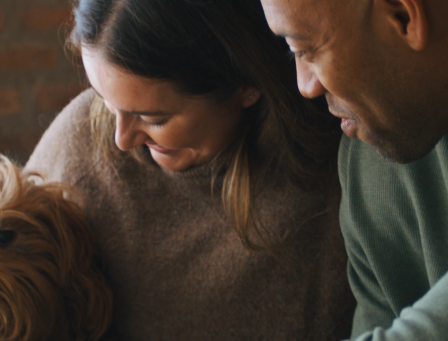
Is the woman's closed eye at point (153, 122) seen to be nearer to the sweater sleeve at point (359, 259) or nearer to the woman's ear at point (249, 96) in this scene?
the woman's ear at point (249, 96)

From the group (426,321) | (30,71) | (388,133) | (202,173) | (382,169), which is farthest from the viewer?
(30,71)

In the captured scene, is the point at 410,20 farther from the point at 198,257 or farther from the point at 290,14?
the point at 198,257

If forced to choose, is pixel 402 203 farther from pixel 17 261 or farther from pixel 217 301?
pixel 17 261

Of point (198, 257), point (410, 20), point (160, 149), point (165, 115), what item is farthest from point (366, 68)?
point (198, 257)

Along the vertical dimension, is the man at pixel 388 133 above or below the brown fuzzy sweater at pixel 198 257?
above

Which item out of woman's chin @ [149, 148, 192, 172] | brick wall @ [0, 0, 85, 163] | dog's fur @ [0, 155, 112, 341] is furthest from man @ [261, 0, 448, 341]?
brick wall @ [0, 0, 85, 163]

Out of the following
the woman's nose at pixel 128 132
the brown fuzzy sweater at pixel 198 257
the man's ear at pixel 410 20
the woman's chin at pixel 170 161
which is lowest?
the brown fuzzy sweater at pixel 198 257

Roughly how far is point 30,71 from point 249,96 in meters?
1.36

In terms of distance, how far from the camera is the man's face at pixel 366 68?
0.73 m

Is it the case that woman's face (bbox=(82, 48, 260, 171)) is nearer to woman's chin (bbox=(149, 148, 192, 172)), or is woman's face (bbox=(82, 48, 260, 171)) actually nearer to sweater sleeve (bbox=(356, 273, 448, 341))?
woman's chin (bbox=(149, 148, 192, 172))

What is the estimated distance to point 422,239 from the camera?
3.10 feet

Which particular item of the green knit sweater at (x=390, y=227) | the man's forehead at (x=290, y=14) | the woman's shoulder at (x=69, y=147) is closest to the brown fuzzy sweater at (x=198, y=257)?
the woman's shoulder at (x=69, y=147)

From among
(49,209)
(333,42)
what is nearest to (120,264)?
(49,209)

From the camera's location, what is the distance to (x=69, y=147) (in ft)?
4.36
